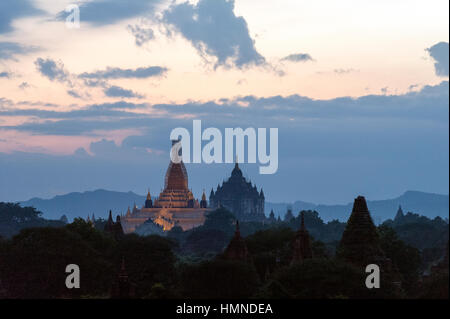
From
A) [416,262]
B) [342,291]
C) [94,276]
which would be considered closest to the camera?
[342,291]

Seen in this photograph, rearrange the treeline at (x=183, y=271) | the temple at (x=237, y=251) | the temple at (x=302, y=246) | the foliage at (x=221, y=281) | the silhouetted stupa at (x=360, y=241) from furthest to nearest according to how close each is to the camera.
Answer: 1. the temple at (x=237, y=251)
2. the temple at (x=302, y=246)
3. the foliage at (x=221, y=281)
4. the silhouetted stupa at (x=360, y=241)
5. the treeline at (x=183, y=271)

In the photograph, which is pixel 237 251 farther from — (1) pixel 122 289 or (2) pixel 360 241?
(1) pixel 122 289

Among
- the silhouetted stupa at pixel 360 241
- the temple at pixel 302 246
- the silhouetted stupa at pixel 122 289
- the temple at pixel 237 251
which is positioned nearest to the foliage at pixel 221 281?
the temple at pixel 237 251

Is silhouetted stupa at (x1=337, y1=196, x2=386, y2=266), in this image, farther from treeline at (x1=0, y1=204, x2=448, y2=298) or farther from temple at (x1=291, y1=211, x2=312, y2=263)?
treeline at (x1=0, y1=204, x2=448, y2=298)

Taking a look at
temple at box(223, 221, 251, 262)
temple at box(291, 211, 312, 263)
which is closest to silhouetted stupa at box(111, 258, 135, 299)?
temple at box(291, 211, 312, 263)

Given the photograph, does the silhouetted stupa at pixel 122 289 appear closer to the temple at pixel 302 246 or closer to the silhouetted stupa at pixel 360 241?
the temple at pixel 302 246

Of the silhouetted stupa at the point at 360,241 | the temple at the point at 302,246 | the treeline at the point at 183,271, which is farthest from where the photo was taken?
the temple at the point at 302,246

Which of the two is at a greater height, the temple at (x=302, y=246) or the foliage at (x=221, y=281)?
the temple at (x=302, y=246)

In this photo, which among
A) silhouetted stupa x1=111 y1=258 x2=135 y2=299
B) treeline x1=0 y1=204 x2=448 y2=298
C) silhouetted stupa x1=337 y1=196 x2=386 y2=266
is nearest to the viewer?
silhouetted stupa x1=111 y1=258 x2=135 y2=299

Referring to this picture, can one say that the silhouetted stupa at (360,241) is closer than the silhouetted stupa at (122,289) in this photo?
No

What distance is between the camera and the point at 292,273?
79250 millimetres
